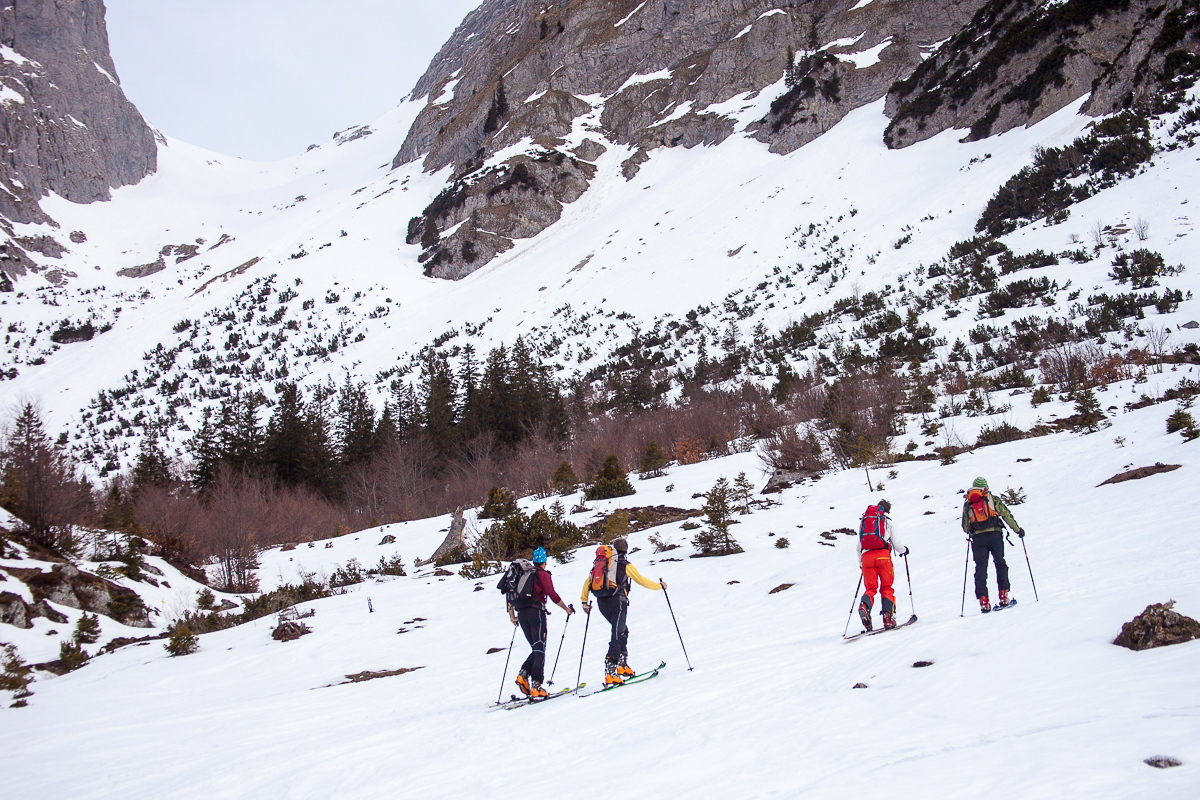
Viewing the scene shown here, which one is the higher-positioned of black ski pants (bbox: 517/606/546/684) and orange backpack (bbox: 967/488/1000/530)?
orange backpack (bbox: 967/488/1000/530)

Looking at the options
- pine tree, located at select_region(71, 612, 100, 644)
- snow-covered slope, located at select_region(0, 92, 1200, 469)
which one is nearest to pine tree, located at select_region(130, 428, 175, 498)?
snow-covered slope, located at select_region(0, 92, 1200, 469)

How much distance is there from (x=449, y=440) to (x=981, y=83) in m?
42.5

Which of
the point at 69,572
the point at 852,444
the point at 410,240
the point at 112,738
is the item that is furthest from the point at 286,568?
the point at 410,240

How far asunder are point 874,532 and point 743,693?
254 cm

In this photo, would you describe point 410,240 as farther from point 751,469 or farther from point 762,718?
point 762,718

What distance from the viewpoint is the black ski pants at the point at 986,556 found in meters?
6.40

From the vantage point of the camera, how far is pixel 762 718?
446 cm

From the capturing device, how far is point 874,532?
6773 millimetres

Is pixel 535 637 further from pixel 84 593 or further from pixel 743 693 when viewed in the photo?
pixel 84 593

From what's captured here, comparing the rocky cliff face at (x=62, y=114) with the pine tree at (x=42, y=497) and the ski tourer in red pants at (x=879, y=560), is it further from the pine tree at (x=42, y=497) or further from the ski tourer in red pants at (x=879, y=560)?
the ski tourer in red pants at (x=879, y=560)

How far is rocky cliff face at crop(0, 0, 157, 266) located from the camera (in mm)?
90312

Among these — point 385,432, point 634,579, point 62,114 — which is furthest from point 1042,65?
point 62,114

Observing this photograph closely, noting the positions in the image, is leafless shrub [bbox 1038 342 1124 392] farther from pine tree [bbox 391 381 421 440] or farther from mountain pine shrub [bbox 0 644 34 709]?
pine tree [bbox 391 381 421 440]

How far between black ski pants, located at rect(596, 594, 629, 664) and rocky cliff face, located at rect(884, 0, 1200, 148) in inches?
1459
